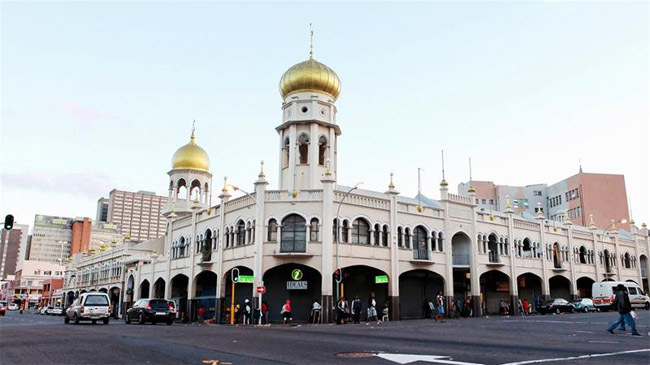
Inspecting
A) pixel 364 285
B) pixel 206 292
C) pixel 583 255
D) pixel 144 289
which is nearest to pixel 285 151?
pixel 364 285

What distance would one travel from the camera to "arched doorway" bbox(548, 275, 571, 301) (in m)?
55.1

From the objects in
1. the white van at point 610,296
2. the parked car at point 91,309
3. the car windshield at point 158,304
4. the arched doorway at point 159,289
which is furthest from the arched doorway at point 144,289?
the white van at point 610,296

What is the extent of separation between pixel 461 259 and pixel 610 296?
42.4ft

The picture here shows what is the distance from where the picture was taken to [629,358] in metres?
11.7

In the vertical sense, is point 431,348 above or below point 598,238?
below

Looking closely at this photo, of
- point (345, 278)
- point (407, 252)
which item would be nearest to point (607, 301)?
point (407, 252)

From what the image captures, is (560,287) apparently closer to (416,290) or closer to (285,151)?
(416,290)

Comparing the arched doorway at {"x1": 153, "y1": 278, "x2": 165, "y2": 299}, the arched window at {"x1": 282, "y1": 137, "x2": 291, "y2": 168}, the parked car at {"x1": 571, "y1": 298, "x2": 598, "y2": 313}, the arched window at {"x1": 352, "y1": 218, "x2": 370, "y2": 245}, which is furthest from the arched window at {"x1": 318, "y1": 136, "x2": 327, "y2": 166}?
the parked car at {"x1": 571, "y1": 298, "x2": 598, "y2": 313}

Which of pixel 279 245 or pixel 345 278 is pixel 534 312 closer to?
pixel 345 278

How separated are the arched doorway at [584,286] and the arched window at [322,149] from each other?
102ft

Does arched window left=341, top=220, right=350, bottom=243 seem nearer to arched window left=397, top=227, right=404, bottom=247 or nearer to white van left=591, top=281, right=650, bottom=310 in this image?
arched window left=397, top=227, right=404, bottom=247

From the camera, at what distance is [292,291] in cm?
3778

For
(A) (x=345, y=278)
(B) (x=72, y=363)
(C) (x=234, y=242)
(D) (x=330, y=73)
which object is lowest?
Result: (B) (x=72, y=363)

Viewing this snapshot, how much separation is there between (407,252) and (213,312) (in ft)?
49.1
